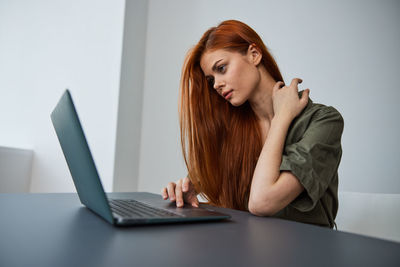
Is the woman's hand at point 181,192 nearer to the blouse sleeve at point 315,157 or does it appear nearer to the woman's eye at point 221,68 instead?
the blouse sleeve at point 315,157

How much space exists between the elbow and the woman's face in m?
0.54

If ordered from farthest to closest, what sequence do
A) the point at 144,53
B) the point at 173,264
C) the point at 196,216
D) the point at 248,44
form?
the point at 144,53 → the point at 248,44 → the point at 196,216 → the point at 173,264

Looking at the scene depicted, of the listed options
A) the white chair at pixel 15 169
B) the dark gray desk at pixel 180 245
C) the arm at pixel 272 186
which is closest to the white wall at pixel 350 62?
the arm at pixel 272 186

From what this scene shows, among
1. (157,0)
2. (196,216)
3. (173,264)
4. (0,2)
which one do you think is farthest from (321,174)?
(0,2)

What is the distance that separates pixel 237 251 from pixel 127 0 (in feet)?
7.67

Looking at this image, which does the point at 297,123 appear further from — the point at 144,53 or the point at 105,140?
the point at 144,53

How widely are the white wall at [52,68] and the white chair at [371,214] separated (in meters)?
1.68

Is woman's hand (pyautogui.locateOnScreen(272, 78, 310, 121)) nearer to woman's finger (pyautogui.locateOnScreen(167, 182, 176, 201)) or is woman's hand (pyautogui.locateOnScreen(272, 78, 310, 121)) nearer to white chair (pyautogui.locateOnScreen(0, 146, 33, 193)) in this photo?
woman's finger (pyautogui.locateOnScreen(167, 182, 176, 201))

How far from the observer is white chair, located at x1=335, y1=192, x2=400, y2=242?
89 centimetres

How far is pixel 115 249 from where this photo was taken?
1.01 ft

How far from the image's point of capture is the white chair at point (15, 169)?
1909 mm

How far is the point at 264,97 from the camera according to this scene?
3.94 ft

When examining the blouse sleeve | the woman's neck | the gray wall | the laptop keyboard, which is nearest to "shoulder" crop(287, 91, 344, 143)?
the blouse sleeve

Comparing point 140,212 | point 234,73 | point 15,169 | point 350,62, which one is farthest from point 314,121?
point 15,169
